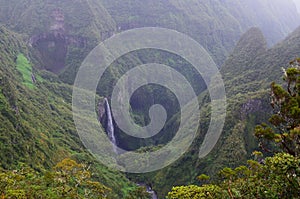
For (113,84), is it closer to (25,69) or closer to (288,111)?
(25,69)

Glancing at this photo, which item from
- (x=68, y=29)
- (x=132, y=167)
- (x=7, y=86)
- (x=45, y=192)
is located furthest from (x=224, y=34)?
(x=45, y=192)

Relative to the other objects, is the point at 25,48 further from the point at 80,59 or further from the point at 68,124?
the point at 68,124

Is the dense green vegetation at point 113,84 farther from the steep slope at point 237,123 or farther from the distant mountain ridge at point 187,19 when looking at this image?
the distant mountain ridge at point 187,19

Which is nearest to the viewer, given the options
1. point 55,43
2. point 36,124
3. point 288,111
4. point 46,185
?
point 288,111

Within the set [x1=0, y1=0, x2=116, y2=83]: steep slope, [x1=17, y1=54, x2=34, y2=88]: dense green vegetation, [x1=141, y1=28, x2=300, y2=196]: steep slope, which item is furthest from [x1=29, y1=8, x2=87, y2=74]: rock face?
[x1=141, y1=28, x2=300, y2=196]: steep slope

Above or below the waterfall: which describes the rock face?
above

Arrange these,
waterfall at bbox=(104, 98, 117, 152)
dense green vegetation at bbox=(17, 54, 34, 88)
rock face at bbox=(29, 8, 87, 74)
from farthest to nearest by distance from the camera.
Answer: rock face at bbox=(29, 8, 87, 74) < waterfall at bbox=(104, 98, 117, 152) < dense green vegetation at bbox=(17, 54, 34, 88)

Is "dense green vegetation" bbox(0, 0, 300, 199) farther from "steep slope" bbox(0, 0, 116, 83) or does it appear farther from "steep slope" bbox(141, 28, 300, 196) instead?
"steep slope" bbox(0, 0, 116, 83)

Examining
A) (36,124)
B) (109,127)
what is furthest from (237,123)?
(109,127)

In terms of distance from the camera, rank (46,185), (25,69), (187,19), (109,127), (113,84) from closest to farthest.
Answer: (46,185), (25,69), (109,127), (113,84), (187,19)

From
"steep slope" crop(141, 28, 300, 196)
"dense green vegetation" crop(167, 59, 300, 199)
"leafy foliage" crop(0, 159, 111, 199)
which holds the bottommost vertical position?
"steep slope" crop(141, 28, 300, 196)
